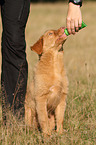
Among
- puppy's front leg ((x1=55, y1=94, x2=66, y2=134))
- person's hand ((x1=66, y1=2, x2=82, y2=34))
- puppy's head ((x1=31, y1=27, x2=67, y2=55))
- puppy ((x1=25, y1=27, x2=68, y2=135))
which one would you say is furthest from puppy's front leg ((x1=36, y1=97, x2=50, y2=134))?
person's hand ((x1=66, y1=2, x2=82, y2=34))

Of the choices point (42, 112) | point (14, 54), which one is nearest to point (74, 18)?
point (14, 54)

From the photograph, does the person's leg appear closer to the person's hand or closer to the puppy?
the puppy

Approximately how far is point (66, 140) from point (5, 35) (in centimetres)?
149

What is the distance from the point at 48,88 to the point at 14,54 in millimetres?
616

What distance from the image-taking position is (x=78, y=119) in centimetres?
353

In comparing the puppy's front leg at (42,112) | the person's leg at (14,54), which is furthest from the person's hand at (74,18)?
the puppy's front leg at (42,112)

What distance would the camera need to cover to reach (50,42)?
3777 millimetres

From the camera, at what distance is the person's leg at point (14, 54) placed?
3273 mm

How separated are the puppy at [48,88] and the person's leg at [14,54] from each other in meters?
0.19

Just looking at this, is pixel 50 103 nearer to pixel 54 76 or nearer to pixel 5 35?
pixel 54 76

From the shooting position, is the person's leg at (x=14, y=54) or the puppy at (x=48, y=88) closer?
the person's leg at (x=14, y=54)

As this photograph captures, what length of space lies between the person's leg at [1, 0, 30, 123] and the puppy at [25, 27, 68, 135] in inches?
7.3

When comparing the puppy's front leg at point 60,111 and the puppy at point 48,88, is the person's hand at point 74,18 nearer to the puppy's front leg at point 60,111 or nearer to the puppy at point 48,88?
the puppy at point 48,88

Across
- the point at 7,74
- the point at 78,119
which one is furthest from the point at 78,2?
the point at 78,119
